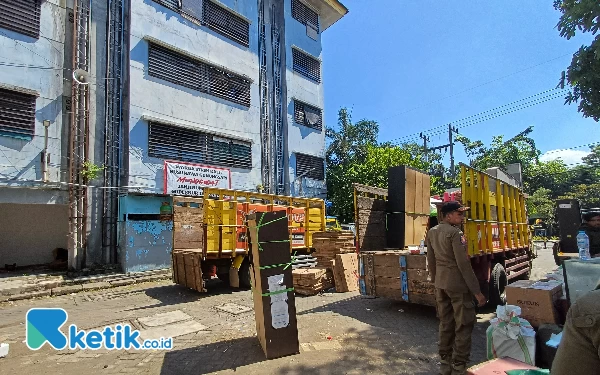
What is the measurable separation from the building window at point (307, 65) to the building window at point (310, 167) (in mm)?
5029

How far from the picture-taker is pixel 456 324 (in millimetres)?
4148

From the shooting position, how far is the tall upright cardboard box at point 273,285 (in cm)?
476

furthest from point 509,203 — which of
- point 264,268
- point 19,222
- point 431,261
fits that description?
point 19,222

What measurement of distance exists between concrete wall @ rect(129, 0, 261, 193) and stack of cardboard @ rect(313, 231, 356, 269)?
22.9ft

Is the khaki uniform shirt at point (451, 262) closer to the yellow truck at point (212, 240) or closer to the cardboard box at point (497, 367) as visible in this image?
the cardboard box at point (497, 367)

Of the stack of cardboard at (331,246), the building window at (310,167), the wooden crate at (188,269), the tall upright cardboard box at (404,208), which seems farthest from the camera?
the building window at (310,167)

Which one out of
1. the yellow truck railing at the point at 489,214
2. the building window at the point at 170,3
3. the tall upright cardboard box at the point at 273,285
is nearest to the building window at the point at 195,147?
the building window at the point at 170,3

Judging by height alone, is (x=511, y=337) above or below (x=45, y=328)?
above

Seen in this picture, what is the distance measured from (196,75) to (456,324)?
14.3 metres

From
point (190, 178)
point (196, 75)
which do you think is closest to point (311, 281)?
point (190, 178)

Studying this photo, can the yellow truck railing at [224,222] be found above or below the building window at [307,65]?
below

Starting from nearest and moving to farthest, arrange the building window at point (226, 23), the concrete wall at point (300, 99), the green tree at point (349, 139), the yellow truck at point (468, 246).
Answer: the yellow truck at point (468, 246) < the building window at point (226, 23) < the concrete wall at point (300, 99) < the green tree at point (349, 139)

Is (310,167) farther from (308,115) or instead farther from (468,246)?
(468,246)

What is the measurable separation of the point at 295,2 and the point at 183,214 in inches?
617
